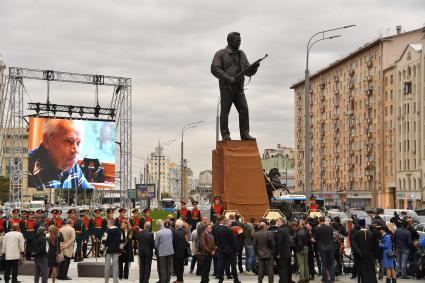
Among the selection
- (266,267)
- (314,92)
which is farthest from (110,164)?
(314,92)

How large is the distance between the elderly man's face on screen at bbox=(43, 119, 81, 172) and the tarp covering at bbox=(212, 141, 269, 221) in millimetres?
29128

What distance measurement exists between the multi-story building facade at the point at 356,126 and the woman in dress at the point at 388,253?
6228 centimetres

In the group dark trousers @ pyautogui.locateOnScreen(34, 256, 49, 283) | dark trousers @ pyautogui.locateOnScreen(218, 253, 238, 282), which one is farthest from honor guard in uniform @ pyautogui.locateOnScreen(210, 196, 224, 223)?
dark trousers @ pyautogui.locateOnScreen(34, 256, 49, 283)

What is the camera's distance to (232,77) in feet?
71.7

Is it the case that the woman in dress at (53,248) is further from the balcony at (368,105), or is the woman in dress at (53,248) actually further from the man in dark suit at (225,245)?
the balcony at (368,105)

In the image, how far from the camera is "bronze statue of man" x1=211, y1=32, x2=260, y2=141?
21.9 m

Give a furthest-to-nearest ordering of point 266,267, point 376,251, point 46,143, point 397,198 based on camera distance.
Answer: point 397,198, point 46,143, point 266,267, point 376,251

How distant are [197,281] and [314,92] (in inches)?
3970

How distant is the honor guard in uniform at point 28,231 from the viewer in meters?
23.9

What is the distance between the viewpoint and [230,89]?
867 inches

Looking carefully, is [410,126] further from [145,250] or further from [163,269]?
[163,269]

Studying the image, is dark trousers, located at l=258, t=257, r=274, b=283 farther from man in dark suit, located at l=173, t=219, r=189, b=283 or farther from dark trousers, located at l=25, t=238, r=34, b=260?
dark trousers, located at l=25, t=238, r=34, b=260

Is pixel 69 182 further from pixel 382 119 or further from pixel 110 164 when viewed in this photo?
pixel 382 119

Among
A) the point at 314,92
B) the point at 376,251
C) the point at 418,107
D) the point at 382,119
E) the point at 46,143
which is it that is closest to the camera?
the point at 376,251
